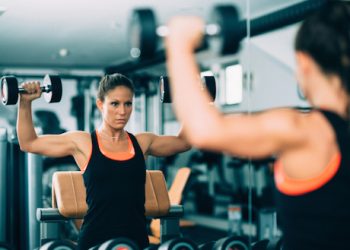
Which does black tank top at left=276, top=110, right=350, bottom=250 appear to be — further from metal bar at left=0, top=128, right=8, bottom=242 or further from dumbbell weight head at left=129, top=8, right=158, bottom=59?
metal bar at left=0, top=128, right=8, bottom=242

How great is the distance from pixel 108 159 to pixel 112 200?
15 cm

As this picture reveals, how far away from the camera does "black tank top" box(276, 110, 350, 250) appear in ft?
3.51

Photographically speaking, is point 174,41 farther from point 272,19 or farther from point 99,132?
point 272,19

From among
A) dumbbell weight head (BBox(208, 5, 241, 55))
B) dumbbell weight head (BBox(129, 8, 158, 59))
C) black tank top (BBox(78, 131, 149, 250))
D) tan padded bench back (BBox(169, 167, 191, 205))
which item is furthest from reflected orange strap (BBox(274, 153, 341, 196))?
tan padded bench back (BBox(169, 167, 191, 205))

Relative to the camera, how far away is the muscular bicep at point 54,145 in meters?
2.39

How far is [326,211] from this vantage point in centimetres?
109

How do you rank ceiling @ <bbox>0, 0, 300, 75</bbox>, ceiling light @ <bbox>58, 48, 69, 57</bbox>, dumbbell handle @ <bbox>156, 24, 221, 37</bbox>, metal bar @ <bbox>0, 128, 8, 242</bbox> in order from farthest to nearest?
1. ceiling light @ <bbox>58, 48, 69, 57</bbox>
2. ceiling @ <bbox>0, 0, 300, 75</bbox>
3. metal bar @ <bbox>0, 128, 8, 242</bbox>
4. dumbbell handle @ <bbox>156, 24, 221, 37</bbox>

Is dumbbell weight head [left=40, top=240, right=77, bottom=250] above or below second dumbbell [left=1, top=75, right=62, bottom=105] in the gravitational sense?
below

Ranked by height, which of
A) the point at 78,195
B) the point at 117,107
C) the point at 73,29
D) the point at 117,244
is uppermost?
the point at 73,29

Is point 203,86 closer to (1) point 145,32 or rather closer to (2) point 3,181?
(1) point 145,32

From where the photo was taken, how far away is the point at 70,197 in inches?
115

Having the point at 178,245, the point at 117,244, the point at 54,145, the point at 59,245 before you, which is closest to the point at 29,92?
the point at 54,145

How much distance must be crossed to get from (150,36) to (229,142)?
0.43 metres

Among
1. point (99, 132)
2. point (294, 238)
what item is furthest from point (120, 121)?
point (294, 238)
